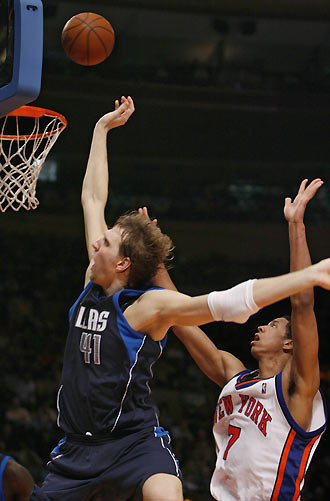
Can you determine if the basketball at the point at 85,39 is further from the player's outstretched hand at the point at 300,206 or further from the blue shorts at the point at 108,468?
the blue shorts at the point at 108,468

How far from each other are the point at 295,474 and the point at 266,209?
24.6ft

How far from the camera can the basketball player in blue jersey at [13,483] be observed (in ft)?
11.5

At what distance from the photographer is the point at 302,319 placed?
3080mm

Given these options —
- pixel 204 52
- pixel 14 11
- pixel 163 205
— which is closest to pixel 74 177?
pixel 163 205

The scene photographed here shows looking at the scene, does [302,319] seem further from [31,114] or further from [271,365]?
[31,114]

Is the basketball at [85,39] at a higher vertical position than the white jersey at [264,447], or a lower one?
higher

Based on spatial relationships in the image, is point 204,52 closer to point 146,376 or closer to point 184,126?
point 184,126

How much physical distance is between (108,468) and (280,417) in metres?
0.90

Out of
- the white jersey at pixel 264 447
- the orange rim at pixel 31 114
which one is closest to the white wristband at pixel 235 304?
the white jersey at pixel 264 447

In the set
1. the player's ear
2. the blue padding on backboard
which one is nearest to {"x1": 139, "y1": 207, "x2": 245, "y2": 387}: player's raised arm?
the player's ear

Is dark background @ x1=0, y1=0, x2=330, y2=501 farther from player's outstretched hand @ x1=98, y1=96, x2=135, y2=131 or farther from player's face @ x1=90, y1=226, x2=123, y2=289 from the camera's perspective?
player's face @ x1=90, y1=226, x2=123, y2=289

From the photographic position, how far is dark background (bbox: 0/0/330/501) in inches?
374

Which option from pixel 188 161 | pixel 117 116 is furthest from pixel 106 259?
pixel 188 161

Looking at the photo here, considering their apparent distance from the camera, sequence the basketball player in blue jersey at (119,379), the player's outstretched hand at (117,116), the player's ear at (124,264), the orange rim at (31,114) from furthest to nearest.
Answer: the orange rim at (31,114) → the player's outstretched hand at (117,116) → the player's ear at (124,264) → the basketball player in blue jersey at (119,379)
